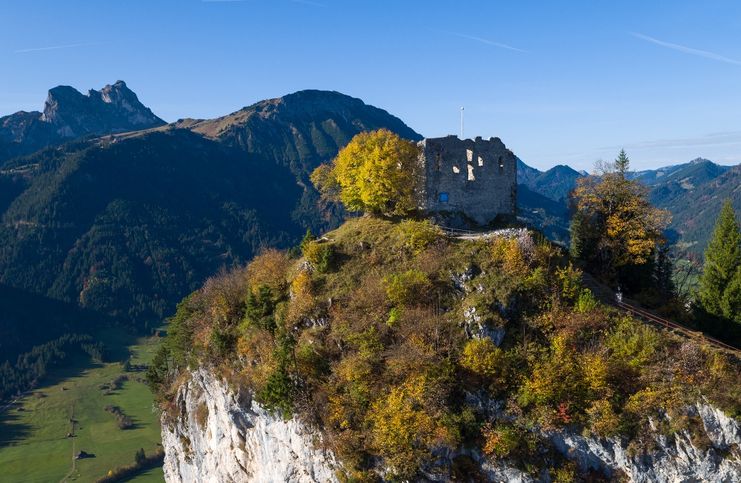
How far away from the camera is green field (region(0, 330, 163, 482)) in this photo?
441ft

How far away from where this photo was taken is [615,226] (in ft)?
158

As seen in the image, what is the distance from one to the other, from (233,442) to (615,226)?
1592 inches

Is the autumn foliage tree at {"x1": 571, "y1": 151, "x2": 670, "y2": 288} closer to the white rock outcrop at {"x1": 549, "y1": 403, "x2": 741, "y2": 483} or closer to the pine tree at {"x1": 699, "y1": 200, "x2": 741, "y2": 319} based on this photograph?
the pine tree at {"x1": 699, "y1": 200, "x2": 741, "y2": 319}

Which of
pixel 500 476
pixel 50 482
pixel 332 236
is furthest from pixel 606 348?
pixel 50 482

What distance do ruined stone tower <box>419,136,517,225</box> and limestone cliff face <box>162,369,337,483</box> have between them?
929 inches

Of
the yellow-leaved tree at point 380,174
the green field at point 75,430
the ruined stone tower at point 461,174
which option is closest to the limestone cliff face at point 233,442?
the yellow-leaved tree at point 380,174

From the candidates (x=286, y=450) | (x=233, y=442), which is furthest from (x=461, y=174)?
(x=233, y=442)

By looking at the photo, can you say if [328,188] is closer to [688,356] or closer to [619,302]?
[619,302]

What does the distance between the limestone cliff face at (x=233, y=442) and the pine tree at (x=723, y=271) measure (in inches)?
1374

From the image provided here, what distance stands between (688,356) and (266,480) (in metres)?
33.9

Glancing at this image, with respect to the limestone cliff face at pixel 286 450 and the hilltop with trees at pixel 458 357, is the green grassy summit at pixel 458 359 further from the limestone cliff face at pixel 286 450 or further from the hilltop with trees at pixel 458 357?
the limestone cliff face at pixel 286 450

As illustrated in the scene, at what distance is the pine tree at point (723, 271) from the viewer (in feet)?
145

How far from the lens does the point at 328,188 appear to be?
5675cm

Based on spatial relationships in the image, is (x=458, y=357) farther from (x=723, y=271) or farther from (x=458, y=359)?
(x=723, y=271)
